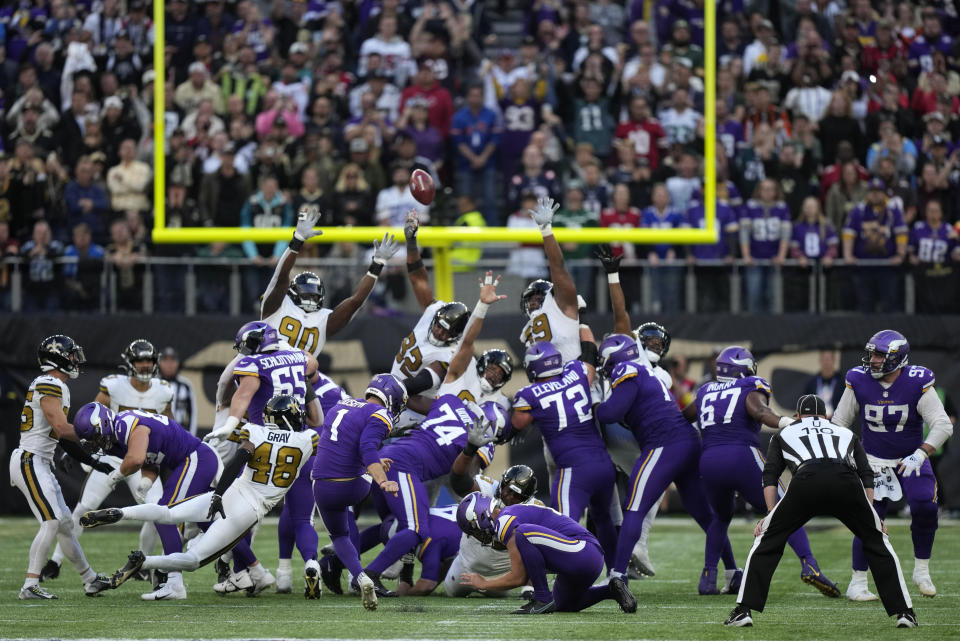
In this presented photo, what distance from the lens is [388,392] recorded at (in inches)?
375

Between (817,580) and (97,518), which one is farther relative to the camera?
(817,580)

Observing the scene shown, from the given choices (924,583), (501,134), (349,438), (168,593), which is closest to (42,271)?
(501,134)

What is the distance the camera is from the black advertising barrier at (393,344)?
15828mm

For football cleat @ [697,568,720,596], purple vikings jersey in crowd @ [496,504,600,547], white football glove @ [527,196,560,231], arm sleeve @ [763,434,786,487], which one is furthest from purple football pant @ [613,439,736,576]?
white football glove @ [527,196,560,231]

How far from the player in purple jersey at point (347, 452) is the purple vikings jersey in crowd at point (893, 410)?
10.3ft

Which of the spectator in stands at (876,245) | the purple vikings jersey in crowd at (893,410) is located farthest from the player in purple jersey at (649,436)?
the spectator in stands at (876,245)

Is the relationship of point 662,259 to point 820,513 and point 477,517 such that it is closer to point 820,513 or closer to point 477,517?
point 477,517

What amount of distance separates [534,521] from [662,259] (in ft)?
23.9

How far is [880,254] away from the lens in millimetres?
15719

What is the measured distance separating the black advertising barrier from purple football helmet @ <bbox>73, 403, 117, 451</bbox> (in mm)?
6183

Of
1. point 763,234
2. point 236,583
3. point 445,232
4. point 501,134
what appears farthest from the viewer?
point 501,134

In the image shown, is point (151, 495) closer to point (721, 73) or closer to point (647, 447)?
point (647, 447)

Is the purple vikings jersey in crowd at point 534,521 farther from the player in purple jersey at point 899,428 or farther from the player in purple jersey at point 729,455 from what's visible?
the player in purple jersey at point 899,428

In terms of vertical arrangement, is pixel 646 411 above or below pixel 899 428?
above
